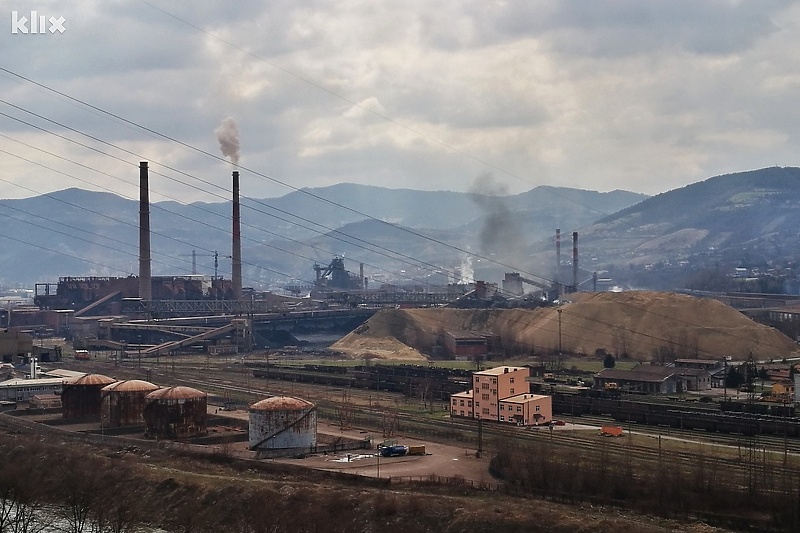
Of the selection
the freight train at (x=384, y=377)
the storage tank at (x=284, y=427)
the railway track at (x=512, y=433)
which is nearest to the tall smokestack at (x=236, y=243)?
the freight train at (x=384, y=377)

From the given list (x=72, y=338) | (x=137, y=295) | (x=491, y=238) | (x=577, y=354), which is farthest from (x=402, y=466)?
(x=491, y=238)

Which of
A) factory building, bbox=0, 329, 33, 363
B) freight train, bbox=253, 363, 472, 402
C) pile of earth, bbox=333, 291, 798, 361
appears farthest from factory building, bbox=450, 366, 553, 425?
factory building, bbox=0, 329, 33, 363

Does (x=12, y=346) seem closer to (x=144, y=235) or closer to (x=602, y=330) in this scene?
(x=144, y=235)

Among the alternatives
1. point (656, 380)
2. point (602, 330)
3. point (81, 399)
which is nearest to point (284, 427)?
point (81, 399)

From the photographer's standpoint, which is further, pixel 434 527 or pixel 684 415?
pixel 684 415

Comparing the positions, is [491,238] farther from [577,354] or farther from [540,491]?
[540,491]

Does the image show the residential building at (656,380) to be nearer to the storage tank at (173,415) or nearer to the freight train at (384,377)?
the freight train at (384,377)

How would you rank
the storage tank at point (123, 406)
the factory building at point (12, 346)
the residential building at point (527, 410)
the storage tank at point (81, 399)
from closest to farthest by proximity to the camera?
1. the residential building at point (527, 410)
2. the storage tank at point (123, 406)
3. the storage tank at point (81, 399)
4. the factory building at point (12, 346)
